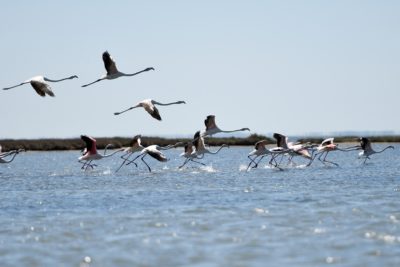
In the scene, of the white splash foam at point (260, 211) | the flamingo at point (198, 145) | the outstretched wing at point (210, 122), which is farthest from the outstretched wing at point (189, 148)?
the white splash foam at point (260, 211)

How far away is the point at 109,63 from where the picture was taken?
19625mm

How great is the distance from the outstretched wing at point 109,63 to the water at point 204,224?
9.43 ft

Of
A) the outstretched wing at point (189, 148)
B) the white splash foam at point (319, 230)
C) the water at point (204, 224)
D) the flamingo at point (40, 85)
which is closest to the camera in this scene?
the water at point (204, 224)

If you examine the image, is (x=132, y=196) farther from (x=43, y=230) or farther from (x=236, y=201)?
(x=43, y=230)

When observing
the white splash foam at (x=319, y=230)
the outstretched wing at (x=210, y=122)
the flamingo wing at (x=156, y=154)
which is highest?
the outstretched wing at (x=210, y=122)

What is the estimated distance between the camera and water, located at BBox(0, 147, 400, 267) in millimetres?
11039

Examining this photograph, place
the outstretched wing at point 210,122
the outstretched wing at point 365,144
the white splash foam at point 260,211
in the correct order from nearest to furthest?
the white splash foam at point 260,211, the outstretched wing at point 210,122, the outstretched wing at point 365,144

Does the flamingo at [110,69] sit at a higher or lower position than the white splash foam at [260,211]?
higher

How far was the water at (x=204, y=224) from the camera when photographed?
11.0m

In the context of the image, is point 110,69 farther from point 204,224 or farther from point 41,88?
point 204,224

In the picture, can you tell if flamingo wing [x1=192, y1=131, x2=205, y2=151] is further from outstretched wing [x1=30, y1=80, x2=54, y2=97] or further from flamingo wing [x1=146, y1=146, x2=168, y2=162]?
outstretched wing [x1=30, y1=80, x2=54, y2=97]

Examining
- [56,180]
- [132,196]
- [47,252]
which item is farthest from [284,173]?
[47,252]

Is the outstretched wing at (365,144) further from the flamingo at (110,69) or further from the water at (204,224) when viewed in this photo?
the flamingo at (110,69)

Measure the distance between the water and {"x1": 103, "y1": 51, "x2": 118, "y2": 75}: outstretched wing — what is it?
2873 mm
